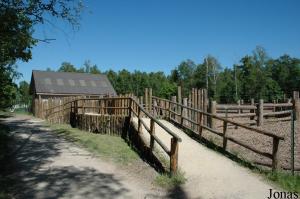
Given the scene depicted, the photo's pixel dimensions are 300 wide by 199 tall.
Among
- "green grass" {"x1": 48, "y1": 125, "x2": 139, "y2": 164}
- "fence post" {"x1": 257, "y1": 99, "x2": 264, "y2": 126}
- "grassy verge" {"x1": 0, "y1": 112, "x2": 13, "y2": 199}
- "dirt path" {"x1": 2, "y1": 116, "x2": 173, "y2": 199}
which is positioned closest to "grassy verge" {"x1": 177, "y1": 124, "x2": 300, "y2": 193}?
Answer: "dirt path" {"x1": 2, "y1": 116, "x2": 173, "y2": 199}

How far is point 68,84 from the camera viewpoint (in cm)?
5269

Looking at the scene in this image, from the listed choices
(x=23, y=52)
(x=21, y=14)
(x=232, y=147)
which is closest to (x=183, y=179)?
(x=232, y=147)

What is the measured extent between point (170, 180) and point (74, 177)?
2341 mm

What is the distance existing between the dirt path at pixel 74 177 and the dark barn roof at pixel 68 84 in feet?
122

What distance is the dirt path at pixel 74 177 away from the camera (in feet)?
27.2

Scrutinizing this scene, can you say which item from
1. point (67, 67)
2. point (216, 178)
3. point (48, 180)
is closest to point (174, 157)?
point (216, 178)

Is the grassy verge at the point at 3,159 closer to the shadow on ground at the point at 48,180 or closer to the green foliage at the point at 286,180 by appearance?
the shadow on ground at the point at 48,180

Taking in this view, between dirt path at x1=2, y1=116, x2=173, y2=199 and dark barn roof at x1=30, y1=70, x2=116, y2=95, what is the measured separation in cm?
3717

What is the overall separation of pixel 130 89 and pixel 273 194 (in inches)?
3347

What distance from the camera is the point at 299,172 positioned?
9.80 m

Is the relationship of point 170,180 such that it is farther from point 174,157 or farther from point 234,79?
point 234,79

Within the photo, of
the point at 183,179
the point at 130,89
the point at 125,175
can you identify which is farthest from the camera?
the point at 130,89

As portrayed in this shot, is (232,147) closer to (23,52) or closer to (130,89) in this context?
(23,52)

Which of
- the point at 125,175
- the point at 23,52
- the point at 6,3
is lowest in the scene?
the point at 125,175
